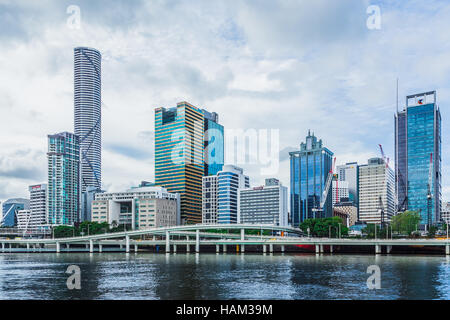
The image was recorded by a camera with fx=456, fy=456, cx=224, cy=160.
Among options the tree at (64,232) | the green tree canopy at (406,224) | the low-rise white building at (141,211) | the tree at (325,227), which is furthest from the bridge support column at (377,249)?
the tree at (64,232)

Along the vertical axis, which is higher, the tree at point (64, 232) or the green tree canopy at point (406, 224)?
the green tree canopy at point (406, 224)

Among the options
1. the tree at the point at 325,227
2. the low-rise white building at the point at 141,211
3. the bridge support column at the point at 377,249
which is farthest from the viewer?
the low-rise white building at the point at 141,211

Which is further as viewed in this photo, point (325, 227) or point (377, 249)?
point (325, 227)

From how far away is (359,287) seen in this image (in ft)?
127

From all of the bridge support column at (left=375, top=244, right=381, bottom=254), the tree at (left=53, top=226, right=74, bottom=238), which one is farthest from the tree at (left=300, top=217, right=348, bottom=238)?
the tree at (left=53, top=226, right=74, bottom=238)

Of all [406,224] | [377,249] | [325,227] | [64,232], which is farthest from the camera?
[64,232]

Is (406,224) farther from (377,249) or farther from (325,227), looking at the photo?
(377,249)

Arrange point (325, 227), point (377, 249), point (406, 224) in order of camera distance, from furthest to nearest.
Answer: point (406, 224)
point (325, 227)
point (377, 249)

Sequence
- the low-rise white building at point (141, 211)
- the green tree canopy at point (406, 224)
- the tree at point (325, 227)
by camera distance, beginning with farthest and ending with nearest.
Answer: the low-rise white building at point (141, 211)
the green tree canopy at point (406, 224)
the tree at point (325, 227)

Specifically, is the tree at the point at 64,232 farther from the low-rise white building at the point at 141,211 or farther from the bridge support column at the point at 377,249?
the bridge support column at the point at 377,249

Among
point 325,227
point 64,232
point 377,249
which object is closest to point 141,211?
point 64,232
